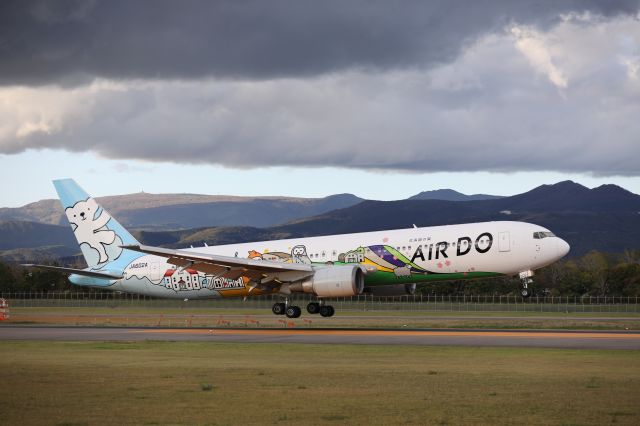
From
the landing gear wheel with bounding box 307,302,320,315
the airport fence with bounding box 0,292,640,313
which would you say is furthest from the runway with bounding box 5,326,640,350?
the airport fence with bounding box 0,292,640,313

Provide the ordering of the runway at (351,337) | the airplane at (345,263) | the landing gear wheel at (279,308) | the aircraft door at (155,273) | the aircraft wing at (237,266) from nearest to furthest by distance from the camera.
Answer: the runway at (351,337) → the airplane at (345,263) → the aircraft wing at (237,266) → the landing gear wheel at (279,308) → the aircraft door at (155,273)

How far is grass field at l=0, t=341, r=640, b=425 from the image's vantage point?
63.9 ft

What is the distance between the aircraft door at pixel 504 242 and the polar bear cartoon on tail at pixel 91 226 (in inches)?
1102

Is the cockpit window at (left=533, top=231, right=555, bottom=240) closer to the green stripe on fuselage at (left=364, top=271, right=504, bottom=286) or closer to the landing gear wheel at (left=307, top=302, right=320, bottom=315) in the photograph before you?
the green stripe on fuselage at (left=364, top=271, right=504, bottom=286)

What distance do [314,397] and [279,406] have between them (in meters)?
1.55

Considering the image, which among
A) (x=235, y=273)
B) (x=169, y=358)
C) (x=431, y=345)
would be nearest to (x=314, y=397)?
(x=169, y=358)

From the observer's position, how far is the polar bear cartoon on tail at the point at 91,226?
219 feet

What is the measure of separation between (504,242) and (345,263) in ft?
30.8

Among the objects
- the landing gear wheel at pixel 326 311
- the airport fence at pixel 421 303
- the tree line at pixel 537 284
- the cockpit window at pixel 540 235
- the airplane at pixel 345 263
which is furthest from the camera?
the tree line at pixel 537 284

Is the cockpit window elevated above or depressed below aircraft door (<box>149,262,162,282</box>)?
above

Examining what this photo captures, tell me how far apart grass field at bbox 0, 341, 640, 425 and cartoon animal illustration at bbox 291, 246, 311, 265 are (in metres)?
22.0

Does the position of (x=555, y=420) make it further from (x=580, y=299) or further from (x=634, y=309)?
(x=580, y=299)

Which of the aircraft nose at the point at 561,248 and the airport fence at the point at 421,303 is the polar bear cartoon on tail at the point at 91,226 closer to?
the airport fence at the point at 421,303

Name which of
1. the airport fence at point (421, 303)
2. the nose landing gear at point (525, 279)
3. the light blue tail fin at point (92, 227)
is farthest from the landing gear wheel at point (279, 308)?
the airport fence at point (421, 303)
